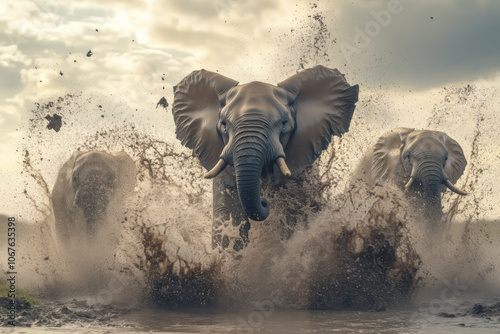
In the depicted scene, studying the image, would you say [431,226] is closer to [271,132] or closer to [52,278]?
[271,132]

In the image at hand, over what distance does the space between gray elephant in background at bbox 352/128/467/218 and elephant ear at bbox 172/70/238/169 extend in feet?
15.5

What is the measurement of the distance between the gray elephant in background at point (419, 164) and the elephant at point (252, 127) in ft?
11.9

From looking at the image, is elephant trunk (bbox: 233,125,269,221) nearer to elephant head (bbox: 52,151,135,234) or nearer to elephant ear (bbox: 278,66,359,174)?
elephant ear (bbox: 278,66,359,174)

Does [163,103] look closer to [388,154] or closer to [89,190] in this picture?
[89,190]

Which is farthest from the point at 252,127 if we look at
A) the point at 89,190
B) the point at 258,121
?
the point at 89,190

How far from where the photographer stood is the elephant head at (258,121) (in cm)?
1015

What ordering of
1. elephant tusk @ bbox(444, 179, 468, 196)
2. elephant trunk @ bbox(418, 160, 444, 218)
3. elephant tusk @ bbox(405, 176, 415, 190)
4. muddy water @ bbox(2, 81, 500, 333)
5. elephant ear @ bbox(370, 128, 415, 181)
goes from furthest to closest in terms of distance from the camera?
1. elephant ear @ bbox(370, 128, 415, 181)
2. elephant tusk @ bbox(444, 179, 468, 196)
3. elephant tusk @ bbox(405, 176, 415, 190)
4. elephant trunk @ bbox(418, 160, 444, 218)
5. muddy water @ bbox(2, 81, 500, 333)

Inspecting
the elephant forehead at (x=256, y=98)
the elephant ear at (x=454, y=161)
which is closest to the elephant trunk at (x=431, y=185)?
the elephant ear at (x=454, y=161)

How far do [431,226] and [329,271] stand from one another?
5228 millimetres

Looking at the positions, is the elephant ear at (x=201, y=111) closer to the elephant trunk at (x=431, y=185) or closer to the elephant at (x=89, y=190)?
the elephant at (x=89, y=190)

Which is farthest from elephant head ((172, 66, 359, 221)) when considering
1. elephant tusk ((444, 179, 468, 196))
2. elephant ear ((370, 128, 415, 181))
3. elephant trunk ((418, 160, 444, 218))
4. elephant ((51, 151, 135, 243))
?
elephant ear ((370, 128, 415, 181))

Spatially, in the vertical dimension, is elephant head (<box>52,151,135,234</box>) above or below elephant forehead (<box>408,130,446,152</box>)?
below

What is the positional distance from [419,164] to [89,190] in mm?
6603

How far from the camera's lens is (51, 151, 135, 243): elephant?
14.1 meters
